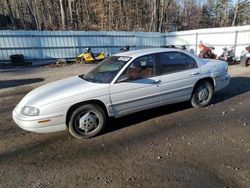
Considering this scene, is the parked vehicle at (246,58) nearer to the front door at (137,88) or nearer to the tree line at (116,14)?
the front door at (137,88)

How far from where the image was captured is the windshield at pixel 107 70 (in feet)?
13.2

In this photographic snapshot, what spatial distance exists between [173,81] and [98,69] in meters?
1.71

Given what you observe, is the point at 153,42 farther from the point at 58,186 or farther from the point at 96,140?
the point at 58,186

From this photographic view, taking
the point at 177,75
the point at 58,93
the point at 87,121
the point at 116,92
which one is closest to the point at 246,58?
the point at 177,75

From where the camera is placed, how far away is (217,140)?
3553 millimetres

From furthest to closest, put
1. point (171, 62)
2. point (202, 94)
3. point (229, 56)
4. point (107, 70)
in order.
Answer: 1. point (229, 56)
2. point (202, 94)
3. point (171, 62)
4. point (107, 70)

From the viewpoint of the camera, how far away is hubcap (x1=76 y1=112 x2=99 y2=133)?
12.3 feet

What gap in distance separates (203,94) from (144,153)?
101 inches

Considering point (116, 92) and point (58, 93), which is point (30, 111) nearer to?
point (58, 93)

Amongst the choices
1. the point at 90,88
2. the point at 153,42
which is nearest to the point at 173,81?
the point at 90,88

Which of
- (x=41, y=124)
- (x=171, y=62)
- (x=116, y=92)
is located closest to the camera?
(x=41, y=124)

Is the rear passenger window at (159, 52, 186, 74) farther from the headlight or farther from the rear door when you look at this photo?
the headlight

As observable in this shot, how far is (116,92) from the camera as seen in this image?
385 cm

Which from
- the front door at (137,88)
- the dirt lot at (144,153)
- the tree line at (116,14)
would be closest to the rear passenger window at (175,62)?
the front door at (137,88)
